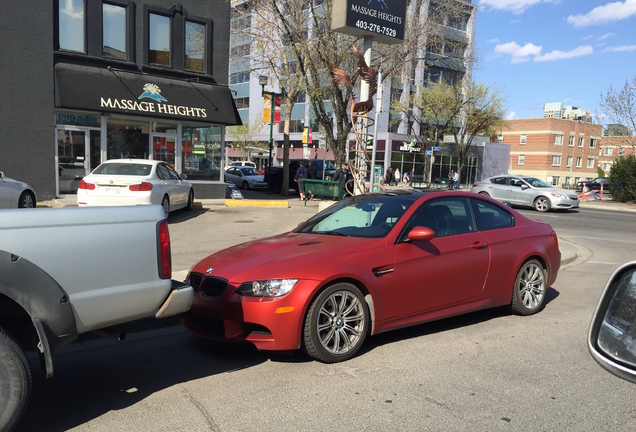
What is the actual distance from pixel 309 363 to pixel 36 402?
2177 mm

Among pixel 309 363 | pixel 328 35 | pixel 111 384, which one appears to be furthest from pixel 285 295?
pixel 328 35

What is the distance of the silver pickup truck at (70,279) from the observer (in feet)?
9.98

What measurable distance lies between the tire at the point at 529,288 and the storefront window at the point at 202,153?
15415 millimetres

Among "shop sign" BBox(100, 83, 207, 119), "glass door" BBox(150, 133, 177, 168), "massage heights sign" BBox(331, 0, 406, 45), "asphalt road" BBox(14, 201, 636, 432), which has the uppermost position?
"massage heights sign" BBox(331, 0, 406, 45)

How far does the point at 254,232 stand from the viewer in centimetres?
1203

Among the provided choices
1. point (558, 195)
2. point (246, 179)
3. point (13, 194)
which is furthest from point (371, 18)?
point (246, 179)

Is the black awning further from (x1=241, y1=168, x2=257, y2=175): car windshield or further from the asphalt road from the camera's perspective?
the asphalt road

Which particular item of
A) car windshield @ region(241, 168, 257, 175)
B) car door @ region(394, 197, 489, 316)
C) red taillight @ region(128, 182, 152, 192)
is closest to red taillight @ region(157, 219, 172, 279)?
car door @ region(394, 197, 489, 316)

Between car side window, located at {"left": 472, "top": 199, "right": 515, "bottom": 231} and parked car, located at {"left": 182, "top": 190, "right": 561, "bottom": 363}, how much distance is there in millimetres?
16

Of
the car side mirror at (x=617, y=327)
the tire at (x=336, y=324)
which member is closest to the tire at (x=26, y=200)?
the tire at (x=336, y=324)

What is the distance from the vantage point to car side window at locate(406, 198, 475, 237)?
17.7 feet

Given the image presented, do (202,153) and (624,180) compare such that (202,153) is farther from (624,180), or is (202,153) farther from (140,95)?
(624,180)

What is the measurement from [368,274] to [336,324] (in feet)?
1.77

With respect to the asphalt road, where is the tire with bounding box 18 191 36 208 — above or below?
above
